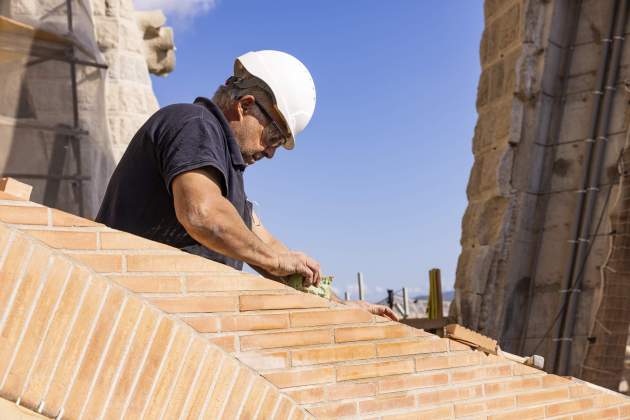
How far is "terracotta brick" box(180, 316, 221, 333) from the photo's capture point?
220cm

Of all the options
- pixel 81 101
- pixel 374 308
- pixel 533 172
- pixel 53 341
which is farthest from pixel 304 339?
pixel 81 101

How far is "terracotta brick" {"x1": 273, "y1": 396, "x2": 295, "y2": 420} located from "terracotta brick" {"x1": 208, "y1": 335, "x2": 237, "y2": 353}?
0.83 ft

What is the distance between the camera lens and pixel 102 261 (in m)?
2.11

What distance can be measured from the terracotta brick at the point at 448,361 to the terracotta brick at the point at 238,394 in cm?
80

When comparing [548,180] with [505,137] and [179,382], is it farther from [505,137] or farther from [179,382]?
[179,382]

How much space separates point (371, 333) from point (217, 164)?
87cm

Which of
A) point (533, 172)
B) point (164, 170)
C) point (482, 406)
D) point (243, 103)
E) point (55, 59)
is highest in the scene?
point (55, 59)

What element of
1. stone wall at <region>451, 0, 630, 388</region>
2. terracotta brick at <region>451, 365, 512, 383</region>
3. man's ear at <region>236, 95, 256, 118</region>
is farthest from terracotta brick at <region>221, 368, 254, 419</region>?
stone wall at <region>451, 0, 630, 388</region>

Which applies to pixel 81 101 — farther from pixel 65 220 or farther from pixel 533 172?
pixel 65 220

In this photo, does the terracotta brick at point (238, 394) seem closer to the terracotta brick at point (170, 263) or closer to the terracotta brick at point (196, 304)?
the terracotta brick at point (196, 304)

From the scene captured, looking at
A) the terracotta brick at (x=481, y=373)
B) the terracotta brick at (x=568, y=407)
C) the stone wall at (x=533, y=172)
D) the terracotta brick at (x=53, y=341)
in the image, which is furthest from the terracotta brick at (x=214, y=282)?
the stone wall at (x=533, y=172)

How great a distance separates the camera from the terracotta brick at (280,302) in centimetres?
235

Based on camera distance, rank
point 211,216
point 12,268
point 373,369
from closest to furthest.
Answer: point 12,268, point 211,216, point 373,369

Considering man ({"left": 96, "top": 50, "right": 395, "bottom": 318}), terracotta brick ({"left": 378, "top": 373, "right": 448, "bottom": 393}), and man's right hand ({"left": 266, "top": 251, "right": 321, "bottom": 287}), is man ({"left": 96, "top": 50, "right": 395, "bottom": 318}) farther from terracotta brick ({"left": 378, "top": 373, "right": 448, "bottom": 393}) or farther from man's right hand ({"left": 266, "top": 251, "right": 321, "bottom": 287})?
terracotta brick ({"left": 378, "top": 373, "right": 448, "bottom": 393})
